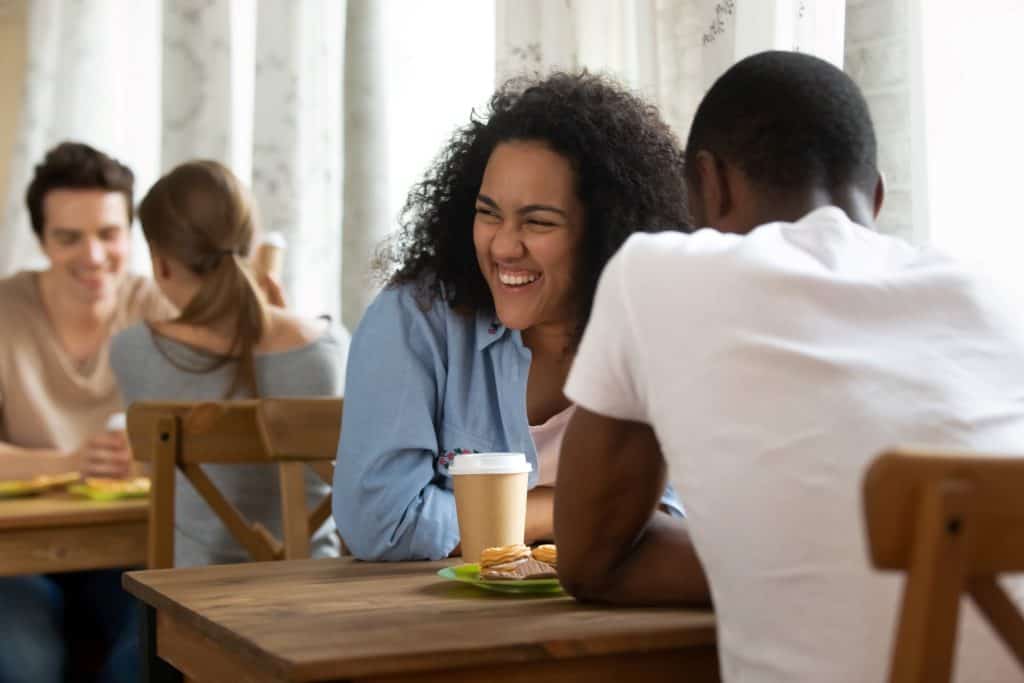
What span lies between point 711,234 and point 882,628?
35cm

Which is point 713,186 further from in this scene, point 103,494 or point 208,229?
point 208,229

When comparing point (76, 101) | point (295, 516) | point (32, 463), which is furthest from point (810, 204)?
point (76, 101)

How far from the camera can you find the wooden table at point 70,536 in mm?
2406

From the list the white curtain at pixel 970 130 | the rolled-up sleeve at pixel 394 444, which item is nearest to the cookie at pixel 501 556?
the rolled-up sleeve at pixel 394 444

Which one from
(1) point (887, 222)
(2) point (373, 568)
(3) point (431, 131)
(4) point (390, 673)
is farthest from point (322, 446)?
(3) point (431, 131)

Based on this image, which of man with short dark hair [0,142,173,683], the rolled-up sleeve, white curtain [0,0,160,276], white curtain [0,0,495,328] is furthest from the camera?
white curtain [0,0,160,276]

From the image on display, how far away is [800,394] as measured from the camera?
1.05 m

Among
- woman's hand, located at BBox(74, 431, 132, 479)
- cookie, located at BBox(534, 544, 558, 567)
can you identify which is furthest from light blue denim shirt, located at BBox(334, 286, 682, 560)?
woman's hand, located at BBox(74, 431, 132, 479)

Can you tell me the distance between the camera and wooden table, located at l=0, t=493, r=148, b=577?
241cm

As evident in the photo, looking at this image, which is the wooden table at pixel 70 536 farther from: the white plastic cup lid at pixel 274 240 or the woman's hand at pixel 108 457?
the white plastic cup lid at pixel 274 240

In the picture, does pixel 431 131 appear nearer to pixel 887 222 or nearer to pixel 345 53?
pixel 345 53

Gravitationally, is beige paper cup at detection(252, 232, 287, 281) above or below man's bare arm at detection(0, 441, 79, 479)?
above

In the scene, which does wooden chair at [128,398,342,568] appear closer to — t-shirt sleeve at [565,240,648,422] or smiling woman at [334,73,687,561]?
smiling woman at [334,73,687,561]

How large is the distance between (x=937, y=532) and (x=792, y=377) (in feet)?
0.93
